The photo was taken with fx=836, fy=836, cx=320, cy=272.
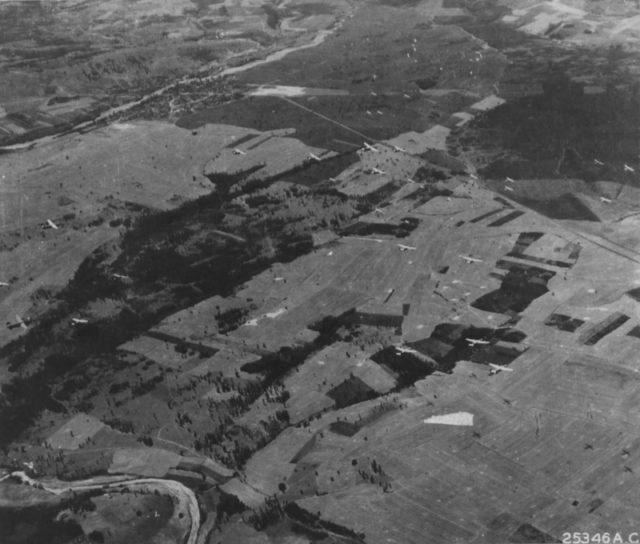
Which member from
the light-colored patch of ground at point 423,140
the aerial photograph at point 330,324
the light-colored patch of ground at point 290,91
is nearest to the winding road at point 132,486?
the aerial photograph at point 330,324

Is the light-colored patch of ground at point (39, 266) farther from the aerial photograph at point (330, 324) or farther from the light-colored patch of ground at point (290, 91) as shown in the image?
the light-colored patch of ground at point (290, 91)

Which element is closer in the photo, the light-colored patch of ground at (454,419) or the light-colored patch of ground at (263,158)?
the light-colored patch of ground at (454,419)

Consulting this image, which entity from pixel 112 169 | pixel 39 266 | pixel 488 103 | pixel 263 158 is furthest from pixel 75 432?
pixel 488 103

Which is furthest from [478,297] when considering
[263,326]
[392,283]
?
[263,326]

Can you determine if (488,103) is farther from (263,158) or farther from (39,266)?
(39,266)

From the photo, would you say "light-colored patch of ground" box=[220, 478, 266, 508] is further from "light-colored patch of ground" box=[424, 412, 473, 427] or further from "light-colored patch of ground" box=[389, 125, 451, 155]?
"light-colored patch of ground" box=[389, 125, 451, 155]

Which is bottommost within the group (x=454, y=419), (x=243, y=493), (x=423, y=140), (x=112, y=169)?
(x=423, y=140)

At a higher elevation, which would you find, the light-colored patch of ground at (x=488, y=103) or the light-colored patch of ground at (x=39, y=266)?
the light-colored patch of ground at (x=39, y=266)
